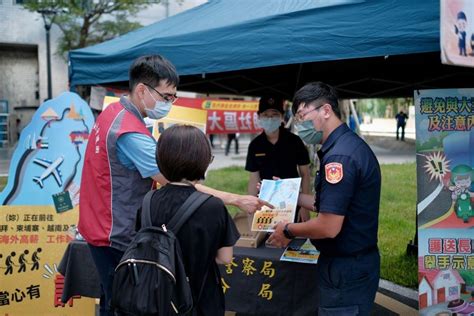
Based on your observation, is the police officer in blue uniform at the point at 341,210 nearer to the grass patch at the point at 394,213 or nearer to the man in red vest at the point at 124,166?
the man in red vest at the point at 124,166

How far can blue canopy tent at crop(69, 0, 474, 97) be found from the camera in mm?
2336

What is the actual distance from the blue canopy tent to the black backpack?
1.33 meters

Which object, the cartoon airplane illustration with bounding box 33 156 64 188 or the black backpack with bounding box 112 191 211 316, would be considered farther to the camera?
the cartoon airplane illustration with bounding box 33 156 64 188

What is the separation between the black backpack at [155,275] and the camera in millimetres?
1487

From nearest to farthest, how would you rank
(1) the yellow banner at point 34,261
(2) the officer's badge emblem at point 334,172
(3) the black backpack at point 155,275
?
(3) the black backpack at point 155,275, (2) the officer's badge emblem at point 334,172, (1) the yellow banner at point 34,261

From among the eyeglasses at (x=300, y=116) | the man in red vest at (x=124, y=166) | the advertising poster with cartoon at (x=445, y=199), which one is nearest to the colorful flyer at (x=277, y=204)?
the man in red vest at (x=124, y=166)

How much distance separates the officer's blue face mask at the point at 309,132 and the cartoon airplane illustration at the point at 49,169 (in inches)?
74.9

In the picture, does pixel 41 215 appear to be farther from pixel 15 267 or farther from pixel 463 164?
pixel 463 164

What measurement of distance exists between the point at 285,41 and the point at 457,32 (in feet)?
3.49

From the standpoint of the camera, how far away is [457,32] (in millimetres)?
1717

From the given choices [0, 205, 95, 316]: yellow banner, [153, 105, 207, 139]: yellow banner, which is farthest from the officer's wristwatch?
[0, 205, 95, 316]: yellow banner

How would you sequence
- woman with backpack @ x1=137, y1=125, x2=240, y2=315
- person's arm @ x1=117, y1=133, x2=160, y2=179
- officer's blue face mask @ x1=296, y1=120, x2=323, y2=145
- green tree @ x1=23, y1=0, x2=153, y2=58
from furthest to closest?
green tree @ x1=23, y1=0, x2=153, y2=58
officer's blue face mask @ x1=296, y1=120, x2=323, y2=145
person's arm @ x1=117, y1=133, x2=160, y2=179
woman with backpack @ x1=137, y1=125, x2=240, y2=315

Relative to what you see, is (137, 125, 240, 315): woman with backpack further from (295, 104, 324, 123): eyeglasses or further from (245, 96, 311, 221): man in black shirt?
(245, 96, 311, 221): man in black shirt

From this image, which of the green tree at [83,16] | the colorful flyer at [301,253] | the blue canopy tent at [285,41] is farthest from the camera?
the green tree at [83,16]
